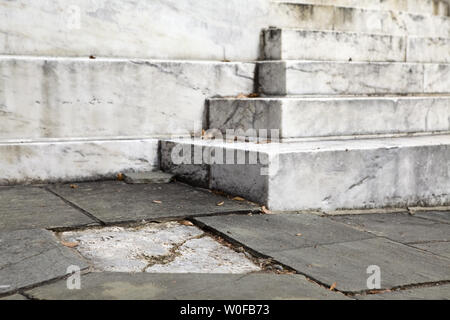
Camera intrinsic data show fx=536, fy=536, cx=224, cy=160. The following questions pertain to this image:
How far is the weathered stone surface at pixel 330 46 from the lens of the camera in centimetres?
462

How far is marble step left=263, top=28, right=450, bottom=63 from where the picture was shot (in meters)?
4.62

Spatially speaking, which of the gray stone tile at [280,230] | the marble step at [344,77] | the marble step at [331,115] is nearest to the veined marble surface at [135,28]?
the marble step at [344,77]

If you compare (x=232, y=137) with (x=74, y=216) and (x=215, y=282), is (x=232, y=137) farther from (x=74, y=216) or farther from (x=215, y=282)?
(x=215, y=282)

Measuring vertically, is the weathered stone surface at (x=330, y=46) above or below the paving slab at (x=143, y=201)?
above

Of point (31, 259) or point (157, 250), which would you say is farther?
point (157, 250)

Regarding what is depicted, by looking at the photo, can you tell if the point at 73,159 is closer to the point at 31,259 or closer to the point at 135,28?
the point at 135,28

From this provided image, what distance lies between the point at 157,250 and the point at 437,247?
1.45m

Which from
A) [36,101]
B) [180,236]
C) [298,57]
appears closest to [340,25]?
[298,57]

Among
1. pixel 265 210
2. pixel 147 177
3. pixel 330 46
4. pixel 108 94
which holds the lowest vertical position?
pixel 265 210

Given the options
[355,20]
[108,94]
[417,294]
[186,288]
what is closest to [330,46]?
[355,20]

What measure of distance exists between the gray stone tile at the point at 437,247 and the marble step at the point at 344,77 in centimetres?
187

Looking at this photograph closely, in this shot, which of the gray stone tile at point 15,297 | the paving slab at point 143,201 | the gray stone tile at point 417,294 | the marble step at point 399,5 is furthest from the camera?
the marble step at point 399,5

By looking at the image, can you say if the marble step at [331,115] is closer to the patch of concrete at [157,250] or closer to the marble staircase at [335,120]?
the marble staircase at [335,120]

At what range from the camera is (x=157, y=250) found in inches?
100
